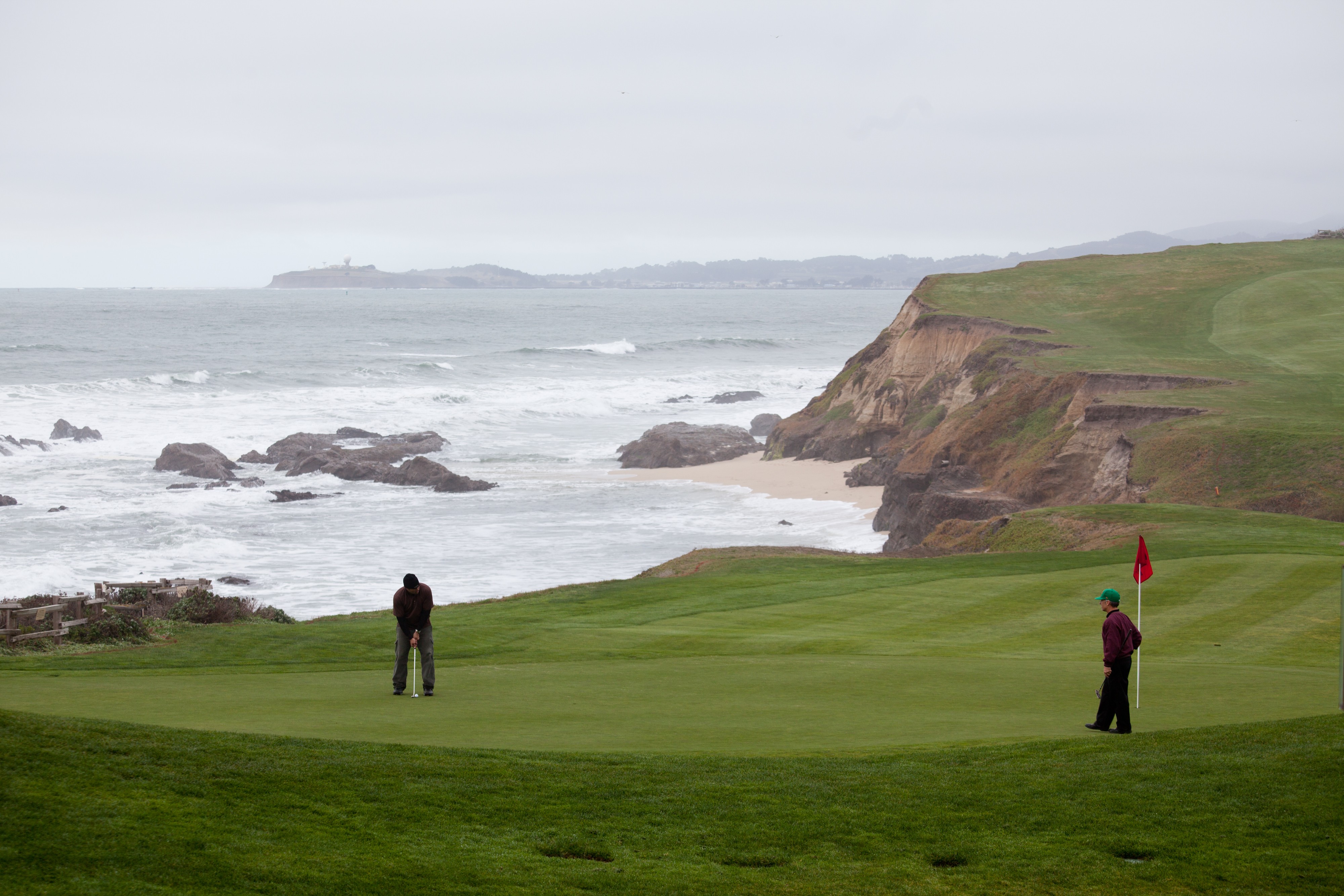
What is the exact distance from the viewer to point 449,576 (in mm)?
31875

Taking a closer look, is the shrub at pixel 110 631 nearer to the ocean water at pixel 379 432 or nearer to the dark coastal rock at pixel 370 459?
the ocean water at pixel 379 432

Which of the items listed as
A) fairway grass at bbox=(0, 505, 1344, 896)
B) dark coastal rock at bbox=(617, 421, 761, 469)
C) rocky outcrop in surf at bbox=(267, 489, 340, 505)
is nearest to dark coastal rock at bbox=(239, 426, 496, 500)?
rocky outcrop in surf at bbox=(267, 489, 340, 505)

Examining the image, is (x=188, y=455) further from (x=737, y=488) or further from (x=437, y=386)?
(x=437, y=386)

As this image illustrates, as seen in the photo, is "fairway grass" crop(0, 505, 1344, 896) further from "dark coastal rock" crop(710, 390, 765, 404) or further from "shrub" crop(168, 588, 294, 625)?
"dark coastal rock" crop(710, 390, 765, 404)

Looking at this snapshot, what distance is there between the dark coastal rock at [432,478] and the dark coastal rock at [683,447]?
7.95 meters

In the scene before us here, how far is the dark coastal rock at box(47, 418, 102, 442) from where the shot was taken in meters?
62.4

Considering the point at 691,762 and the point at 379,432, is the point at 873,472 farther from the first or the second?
the point at 691,762

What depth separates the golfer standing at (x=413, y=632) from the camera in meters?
13.5

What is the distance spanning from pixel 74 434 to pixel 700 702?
59.0m

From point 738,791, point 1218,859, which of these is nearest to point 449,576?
point 738,791

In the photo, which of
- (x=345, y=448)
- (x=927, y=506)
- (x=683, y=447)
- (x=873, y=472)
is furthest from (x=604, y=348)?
(x=927, y=506)

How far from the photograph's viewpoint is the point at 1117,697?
11.3 metres

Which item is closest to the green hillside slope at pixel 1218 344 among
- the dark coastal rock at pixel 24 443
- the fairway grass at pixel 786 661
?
the fairway grass at pixel 786 661

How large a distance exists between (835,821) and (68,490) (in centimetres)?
4591
